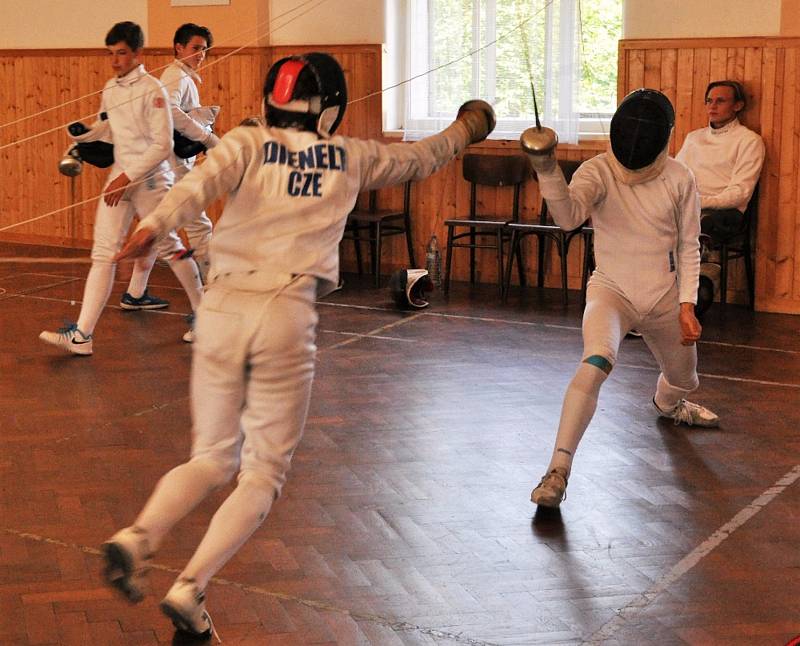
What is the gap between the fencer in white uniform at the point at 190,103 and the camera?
667cm

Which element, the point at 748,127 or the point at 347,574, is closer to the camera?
the point at 347,574

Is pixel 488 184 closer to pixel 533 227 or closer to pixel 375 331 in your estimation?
pixel 533 227

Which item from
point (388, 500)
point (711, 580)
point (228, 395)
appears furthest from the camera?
point (388, 500)

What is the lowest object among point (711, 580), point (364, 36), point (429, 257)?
point (711, 580)

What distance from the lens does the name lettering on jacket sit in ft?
9.53

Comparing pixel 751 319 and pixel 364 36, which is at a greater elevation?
pixel 364 36

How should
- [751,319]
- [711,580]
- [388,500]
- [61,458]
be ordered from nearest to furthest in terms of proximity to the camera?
[711,580]
[388,500]
[61,458]
[751,319]

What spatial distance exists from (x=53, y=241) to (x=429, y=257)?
152 inches

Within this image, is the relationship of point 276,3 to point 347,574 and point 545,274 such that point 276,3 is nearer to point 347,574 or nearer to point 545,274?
point 545,274

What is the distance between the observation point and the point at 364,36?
8906 mm

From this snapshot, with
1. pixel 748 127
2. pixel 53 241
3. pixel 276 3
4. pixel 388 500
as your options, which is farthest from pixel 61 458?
pixel 53 241

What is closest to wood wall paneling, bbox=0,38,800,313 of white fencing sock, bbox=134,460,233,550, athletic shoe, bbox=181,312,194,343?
athletic shoe, bbox=181,312,194,343

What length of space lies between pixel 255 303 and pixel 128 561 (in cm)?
67

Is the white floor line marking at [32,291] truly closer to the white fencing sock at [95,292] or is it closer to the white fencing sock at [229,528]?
the white fencing sock at [95,292]
